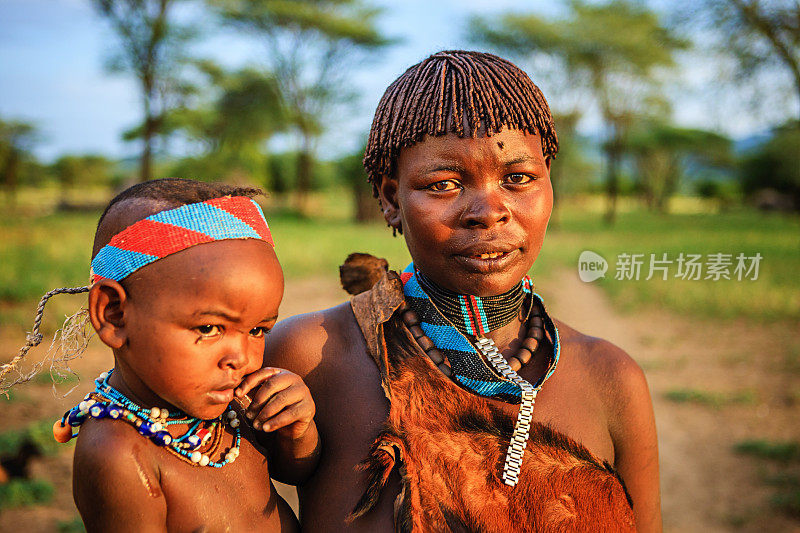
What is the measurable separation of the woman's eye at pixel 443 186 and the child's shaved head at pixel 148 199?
0.51 metres

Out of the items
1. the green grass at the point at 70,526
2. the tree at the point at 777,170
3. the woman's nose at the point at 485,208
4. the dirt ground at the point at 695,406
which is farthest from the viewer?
the tree at the point at 777,170

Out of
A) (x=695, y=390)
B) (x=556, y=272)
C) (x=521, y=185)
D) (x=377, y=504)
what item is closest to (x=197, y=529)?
(x=377, y=504)

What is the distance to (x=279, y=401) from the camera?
4.71 ft

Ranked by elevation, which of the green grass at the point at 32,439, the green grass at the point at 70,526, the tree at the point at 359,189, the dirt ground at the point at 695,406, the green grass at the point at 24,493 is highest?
the tree at the point at 359,189

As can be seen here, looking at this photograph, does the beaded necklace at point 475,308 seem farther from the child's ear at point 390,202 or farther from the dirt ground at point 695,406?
the dirt ground at point 695,406

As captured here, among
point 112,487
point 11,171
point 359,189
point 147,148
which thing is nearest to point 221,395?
point 112,487

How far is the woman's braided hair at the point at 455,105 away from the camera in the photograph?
61.1 inches

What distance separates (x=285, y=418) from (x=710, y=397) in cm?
585

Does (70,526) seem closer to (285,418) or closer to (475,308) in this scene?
(285,418)

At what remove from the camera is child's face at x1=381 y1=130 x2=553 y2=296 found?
154cm

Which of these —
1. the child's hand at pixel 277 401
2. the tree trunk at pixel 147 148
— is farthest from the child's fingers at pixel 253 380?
the tree trunk at pixel 147 148

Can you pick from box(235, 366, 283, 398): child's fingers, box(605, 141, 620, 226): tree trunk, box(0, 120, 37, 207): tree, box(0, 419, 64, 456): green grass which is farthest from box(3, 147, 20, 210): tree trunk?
box(235, 366, 283, 398): child's fingers

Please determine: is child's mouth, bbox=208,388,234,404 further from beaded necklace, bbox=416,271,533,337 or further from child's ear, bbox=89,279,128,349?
beaded necklace, bbox=416,271,533,337

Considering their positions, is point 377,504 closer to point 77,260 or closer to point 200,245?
point 200,245
